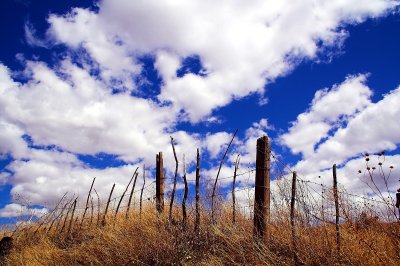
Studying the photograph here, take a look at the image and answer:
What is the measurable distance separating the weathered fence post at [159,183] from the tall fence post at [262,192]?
13.5 ft

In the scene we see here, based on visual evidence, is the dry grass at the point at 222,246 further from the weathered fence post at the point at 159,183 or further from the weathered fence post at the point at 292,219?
the weathered fence post at the point at 159,183

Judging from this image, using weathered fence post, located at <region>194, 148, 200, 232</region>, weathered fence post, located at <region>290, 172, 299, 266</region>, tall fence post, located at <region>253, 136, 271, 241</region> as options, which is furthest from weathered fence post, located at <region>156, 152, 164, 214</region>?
weathered fence post, located at <region>290, 172, 299, 266</region>

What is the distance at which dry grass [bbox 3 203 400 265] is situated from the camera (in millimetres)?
5645

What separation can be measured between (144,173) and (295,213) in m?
7.09

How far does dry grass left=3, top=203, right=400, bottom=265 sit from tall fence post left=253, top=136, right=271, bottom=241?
0.74ft

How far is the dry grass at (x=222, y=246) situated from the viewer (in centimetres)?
564

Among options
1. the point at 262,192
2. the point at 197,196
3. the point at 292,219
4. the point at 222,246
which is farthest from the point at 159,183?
the point at 292,219

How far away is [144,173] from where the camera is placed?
Result: 12461 millimetres

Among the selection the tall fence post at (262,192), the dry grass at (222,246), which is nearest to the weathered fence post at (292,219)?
the dry grass at (222,246)

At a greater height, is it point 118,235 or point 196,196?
point 196,196

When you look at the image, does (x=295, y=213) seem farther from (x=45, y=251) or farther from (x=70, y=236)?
(x=70, y=236)

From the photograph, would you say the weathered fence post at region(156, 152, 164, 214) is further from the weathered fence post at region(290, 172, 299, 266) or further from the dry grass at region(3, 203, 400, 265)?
the weathered fence post at region(290, 172, 299, 266)

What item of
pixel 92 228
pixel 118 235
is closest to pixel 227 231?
pixel 118 235

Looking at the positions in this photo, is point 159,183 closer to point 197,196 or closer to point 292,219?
point 197,196
